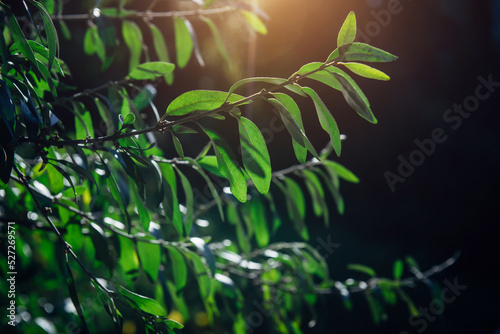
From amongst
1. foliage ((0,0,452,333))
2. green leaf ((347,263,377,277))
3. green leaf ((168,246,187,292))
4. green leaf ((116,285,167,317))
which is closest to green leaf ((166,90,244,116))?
foliage ((0,0,452,333))

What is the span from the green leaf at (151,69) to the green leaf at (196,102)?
0.66ft

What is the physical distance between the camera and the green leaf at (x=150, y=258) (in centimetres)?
79

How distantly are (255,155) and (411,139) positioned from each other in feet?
12.3

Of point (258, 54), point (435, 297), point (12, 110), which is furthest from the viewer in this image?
point (258, 54)

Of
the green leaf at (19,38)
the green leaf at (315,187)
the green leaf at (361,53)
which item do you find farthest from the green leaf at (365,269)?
the green leaf at (19,38)

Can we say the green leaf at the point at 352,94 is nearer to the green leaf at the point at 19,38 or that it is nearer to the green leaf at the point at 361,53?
the green leaf at the point at 361,53

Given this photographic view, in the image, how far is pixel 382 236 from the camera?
162 inches

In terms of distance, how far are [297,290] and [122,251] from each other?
0.44 m

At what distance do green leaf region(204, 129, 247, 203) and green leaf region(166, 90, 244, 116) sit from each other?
0.12 ft

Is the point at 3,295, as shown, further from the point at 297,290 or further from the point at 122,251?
the point at 297,290

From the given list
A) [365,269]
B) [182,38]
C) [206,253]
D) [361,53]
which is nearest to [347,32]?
[361,53]

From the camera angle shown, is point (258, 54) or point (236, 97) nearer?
point (236, 97)

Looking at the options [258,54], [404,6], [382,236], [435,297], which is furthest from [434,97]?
[435,297]

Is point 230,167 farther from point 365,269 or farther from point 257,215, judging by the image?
point 365,269
